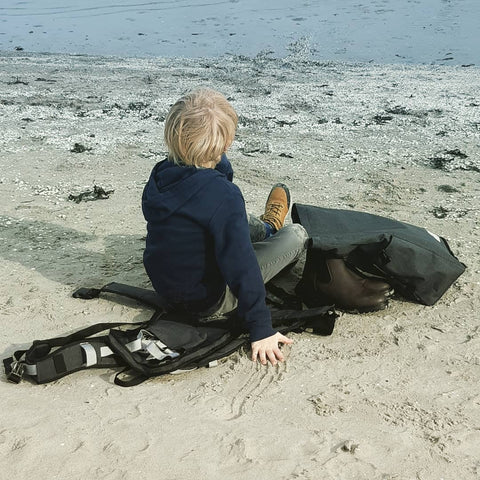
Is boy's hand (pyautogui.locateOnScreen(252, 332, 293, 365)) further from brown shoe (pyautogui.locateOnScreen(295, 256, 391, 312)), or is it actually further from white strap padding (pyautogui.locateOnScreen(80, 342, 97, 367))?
white strap padding (pyautogui.locateOnScreen(80, 342, 97, 367))

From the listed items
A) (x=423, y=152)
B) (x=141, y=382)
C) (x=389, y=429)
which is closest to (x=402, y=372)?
(x=389, y=429)

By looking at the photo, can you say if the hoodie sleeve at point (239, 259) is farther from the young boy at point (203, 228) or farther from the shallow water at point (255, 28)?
the shallow water at point (255, 28)

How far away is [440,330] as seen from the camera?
3.72 m

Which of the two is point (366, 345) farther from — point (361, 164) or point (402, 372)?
point (361, 164)

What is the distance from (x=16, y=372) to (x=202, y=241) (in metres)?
1.18

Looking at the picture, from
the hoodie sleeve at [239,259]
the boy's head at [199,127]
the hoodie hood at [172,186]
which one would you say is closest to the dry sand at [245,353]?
the hoodie sleeve at [239,259]

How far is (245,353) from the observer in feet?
11.2

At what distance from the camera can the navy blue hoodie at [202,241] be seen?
3090mm

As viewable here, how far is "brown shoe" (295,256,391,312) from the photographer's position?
149 inches

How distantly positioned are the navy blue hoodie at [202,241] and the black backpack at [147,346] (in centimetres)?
18

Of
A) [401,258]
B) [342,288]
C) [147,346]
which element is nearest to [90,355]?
[147,346]

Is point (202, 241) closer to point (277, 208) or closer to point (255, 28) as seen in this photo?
point (277, 208)

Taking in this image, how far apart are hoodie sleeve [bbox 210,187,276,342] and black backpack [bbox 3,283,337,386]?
248mm

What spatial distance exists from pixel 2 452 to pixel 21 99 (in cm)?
875
